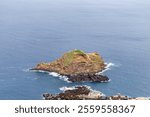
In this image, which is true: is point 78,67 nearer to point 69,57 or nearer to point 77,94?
point 69,57

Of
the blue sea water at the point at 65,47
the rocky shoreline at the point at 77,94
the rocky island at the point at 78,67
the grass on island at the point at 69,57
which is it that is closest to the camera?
the rocky shoreline at the point at 77,94

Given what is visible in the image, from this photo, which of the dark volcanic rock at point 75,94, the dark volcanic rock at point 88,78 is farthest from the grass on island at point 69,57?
the dark volcanic rock at point 75,94

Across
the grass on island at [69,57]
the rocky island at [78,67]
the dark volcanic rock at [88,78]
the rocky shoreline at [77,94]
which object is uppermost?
the grass on island at [69,57]

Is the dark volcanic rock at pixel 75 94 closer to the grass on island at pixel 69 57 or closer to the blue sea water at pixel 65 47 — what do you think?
the blue sea water at pixel 65 47

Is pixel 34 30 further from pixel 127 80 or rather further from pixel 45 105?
pixel 45 105

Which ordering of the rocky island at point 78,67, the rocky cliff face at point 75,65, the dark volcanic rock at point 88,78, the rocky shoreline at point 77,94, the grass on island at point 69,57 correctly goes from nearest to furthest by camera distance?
the rocky shoreline at point 77,94 → the dark volcanic rock at point 88,78 → the rocky island at point 78,67 → the rocky cliff face at point 75,65 → the grass on island at point 69,57

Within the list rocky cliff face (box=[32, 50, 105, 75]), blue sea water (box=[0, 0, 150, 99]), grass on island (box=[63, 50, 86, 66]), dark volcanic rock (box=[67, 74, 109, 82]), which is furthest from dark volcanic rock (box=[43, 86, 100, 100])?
grass on island (box=[63, 50, 86, 66])

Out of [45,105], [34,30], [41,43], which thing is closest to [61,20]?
[34,30]

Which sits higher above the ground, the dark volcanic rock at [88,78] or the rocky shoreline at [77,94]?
the dark volcanic rock at [88,78]
